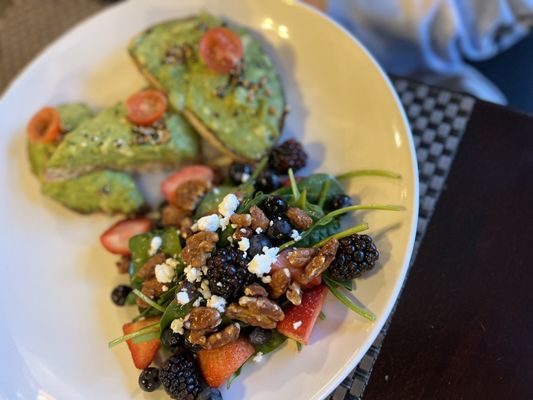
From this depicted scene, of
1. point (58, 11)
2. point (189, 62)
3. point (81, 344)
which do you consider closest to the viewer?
point (81, 344)

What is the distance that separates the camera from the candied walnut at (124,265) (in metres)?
1.92

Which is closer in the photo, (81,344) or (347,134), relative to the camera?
(81,344)

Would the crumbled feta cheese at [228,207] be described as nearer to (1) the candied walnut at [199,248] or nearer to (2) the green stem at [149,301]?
(1) the candied walnut at [199,248]

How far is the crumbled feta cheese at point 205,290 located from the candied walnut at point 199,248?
0.18 feet

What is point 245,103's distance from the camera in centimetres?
205

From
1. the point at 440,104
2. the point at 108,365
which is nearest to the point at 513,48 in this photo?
the point at 440,104

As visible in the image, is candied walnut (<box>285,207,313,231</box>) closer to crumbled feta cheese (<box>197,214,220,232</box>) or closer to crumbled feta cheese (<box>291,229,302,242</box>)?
crumbled feta cheese (<box>291,229,302,242</box>)

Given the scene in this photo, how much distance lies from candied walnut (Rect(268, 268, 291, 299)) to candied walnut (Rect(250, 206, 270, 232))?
15 centimetres

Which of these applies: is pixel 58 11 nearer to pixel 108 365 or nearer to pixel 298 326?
pixel 108 365

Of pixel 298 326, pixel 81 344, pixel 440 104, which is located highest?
pixel 440 104

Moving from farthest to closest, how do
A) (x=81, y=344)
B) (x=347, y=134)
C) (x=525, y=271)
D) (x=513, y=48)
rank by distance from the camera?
(x=513, y=48), (x=347, y=134), (x=81, y=344), (x=525, y=271)

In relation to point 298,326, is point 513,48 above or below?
above

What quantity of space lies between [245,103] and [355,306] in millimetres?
935

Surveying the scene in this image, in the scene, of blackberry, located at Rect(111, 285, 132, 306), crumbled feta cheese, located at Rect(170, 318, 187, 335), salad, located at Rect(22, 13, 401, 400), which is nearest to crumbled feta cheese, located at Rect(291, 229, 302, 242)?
salad, located at Rect(22, 13, 401, 400)
